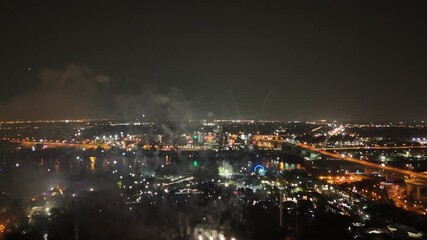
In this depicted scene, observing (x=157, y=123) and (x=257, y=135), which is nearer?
(x=157, y=123)

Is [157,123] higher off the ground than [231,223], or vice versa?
[157,123]

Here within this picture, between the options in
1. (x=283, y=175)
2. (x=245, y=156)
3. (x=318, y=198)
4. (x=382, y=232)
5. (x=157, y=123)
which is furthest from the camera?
(x=157, y=123)

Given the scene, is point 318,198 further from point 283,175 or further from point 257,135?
point 257,135

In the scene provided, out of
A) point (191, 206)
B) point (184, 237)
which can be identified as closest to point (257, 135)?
point (191, 206)

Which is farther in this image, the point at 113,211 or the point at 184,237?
the point at 113,211

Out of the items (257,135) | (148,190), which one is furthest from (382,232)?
(257,135)

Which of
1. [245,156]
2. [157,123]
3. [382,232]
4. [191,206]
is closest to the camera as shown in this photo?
[382,232]

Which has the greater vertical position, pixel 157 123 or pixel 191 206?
pixel 157 123

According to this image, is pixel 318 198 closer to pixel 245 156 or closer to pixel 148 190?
pixel 148 190

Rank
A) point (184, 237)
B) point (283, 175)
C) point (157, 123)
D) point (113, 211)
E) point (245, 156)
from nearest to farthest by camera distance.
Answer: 1. point (184, 237)
2. point (113, 211)
3. point (283, 175)
4. point (245, 156)
5. point (157, 123)
